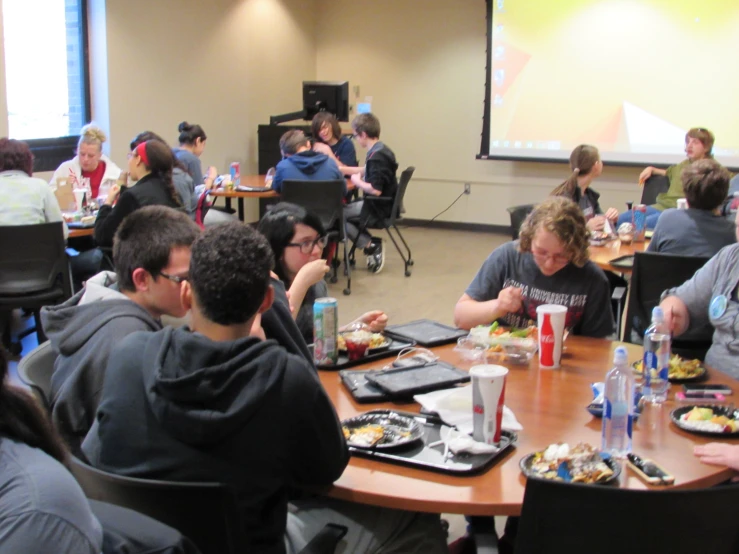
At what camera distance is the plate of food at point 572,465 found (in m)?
1.56

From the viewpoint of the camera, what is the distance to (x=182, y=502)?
4.39 feet

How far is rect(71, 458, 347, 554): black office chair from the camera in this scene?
1323mm

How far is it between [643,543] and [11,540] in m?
0.96

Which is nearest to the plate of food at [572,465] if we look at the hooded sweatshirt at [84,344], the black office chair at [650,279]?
the hooded sweatshirt at [84,344]

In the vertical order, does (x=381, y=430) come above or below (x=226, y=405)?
below

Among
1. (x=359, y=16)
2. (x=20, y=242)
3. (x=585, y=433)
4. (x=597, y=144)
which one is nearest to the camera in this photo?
(x=585, y=433)

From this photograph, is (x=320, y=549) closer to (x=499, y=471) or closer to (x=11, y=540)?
(x=499, y=471)

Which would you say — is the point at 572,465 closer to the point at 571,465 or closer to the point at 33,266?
the point at 571,465

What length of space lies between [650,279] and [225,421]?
2496mm

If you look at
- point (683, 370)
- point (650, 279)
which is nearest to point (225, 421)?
point (683, 370)

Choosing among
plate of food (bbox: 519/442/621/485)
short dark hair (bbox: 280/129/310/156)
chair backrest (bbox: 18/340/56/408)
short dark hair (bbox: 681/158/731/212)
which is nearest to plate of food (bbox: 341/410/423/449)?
plate of food (bbox: 519/442/621/485)

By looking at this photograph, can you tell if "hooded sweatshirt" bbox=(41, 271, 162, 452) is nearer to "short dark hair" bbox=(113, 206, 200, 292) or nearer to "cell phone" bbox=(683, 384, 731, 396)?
"short dark hair" bbox=(113, 206, 200, 292)

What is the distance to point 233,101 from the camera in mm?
8211

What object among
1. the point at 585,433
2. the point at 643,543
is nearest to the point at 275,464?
the point at 643,543
